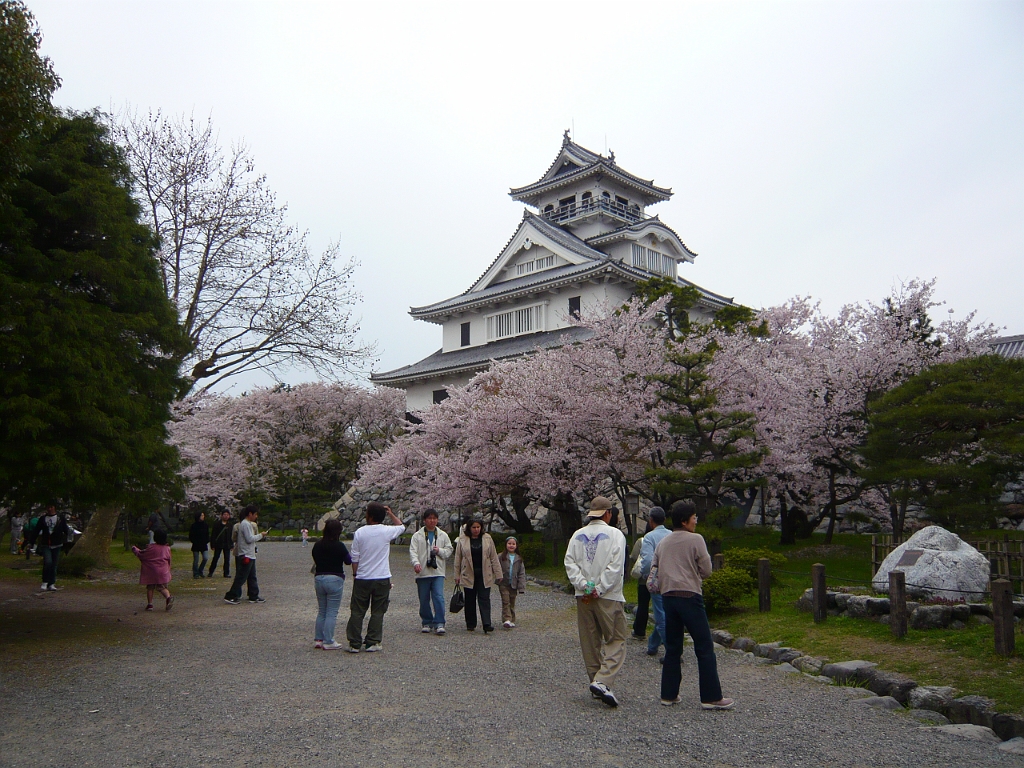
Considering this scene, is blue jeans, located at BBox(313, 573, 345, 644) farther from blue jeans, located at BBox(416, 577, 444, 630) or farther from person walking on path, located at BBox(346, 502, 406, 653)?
blue jeans, located at BBox(416, 577, 444, 630)

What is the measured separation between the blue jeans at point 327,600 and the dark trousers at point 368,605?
0.80 ft

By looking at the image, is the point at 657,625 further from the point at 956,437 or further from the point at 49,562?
the point at 49,562

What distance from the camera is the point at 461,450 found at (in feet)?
78.7

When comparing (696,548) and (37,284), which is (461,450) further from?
(696,548)

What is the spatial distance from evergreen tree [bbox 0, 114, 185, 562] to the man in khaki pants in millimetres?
6592

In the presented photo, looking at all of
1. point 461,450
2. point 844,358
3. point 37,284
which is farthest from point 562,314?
point 37,284

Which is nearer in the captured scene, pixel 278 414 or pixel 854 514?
pixel 854 514

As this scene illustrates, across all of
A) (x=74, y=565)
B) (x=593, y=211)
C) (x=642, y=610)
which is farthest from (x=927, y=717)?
(x=593, y=211)

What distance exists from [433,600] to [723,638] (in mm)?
4256

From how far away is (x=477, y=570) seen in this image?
11.6 meters

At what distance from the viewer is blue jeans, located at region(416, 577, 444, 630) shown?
11.4 meters

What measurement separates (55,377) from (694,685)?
28.0 feet

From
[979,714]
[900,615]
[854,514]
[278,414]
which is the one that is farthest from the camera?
[278,414]

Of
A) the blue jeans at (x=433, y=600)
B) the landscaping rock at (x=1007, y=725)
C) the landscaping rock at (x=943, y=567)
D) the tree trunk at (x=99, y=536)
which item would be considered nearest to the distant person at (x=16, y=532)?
the tree trunk at (x=99, y=536)
